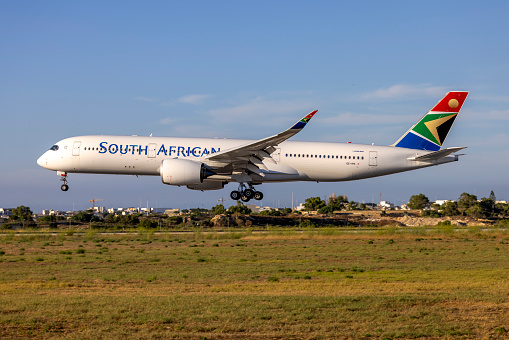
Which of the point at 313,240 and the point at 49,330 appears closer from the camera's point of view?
the point at 49,330

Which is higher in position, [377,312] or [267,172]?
[267,172]

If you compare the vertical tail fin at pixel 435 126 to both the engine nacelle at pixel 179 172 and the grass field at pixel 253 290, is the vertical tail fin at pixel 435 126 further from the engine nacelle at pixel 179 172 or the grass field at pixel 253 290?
the engine nacelle at pixel 179 172

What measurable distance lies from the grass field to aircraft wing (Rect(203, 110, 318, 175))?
5.01 m

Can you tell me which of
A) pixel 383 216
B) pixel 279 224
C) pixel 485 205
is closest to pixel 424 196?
pixel 485 205

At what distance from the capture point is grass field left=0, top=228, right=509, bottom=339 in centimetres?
1257

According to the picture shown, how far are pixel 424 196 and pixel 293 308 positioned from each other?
119555 millimetres

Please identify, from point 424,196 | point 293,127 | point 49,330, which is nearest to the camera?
point 49,330

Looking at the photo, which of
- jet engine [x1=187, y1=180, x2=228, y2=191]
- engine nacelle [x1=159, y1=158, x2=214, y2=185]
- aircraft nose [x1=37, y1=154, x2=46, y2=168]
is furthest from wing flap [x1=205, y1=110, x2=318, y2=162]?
aircraft nose [x1=37, y1=154, x2=46, y2=168]

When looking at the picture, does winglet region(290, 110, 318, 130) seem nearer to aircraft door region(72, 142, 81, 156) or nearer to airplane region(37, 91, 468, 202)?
airplane region(37, 91, 468, 202)

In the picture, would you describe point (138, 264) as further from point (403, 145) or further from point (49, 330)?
point (403, 145)

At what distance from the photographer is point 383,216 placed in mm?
76250

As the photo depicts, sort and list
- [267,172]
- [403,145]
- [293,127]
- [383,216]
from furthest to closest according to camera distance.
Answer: [383,216] → [403,145] → [267,172] → [293,127]

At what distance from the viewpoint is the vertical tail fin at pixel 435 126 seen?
40531 mm

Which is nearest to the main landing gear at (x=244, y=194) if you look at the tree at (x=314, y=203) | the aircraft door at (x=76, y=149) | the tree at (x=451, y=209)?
the aircraft door at (x=76, y=149)
